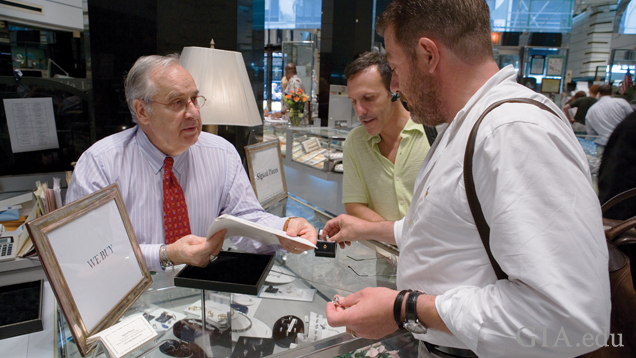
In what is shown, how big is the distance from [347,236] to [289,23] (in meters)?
10.2

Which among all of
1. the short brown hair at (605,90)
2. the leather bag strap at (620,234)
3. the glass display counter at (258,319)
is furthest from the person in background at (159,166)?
the short brown hair at (605,90)

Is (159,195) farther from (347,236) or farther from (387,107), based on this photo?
(387,107)

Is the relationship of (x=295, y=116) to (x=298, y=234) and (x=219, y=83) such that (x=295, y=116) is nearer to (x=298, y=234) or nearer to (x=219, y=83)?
(x=219, y=83)

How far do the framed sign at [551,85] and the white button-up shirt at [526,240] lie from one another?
12.4 metres

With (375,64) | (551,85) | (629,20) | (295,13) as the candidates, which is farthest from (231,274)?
(551,85)

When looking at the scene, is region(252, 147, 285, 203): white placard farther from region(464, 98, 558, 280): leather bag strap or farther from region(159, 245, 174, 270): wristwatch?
region(464, 98, 558, 280): leather bag strap

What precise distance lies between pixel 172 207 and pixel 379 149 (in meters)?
1.26

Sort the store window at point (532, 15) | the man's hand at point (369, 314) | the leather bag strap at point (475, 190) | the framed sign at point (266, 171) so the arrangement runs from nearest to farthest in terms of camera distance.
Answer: the leather bag strap at point (475, 190) < the man's hand at point (369, 314) < the framed sign at point (266, 171) < the store window at point (532, 15)

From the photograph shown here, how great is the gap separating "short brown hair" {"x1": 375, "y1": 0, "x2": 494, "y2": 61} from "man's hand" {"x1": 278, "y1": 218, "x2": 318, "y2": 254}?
0.97 meters

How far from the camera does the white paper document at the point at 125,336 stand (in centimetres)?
107

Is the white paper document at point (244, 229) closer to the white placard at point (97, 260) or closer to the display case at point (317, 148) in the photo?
the white placard at point (97, 260)

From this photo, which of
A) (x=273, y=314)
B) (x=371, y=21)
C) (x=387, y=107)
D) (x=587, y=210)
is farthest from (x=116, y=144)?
(x=371, y=21)

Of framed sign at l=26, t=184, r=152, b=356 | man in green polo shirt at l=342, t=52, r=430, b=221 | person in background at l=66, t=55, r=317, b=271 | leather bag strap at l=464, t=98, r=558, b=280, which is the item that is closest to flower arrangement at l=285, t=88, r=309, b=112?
man in green polo shirt at l=342, t=52, r=430, b=221

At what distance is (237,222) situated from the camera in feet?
4.22
